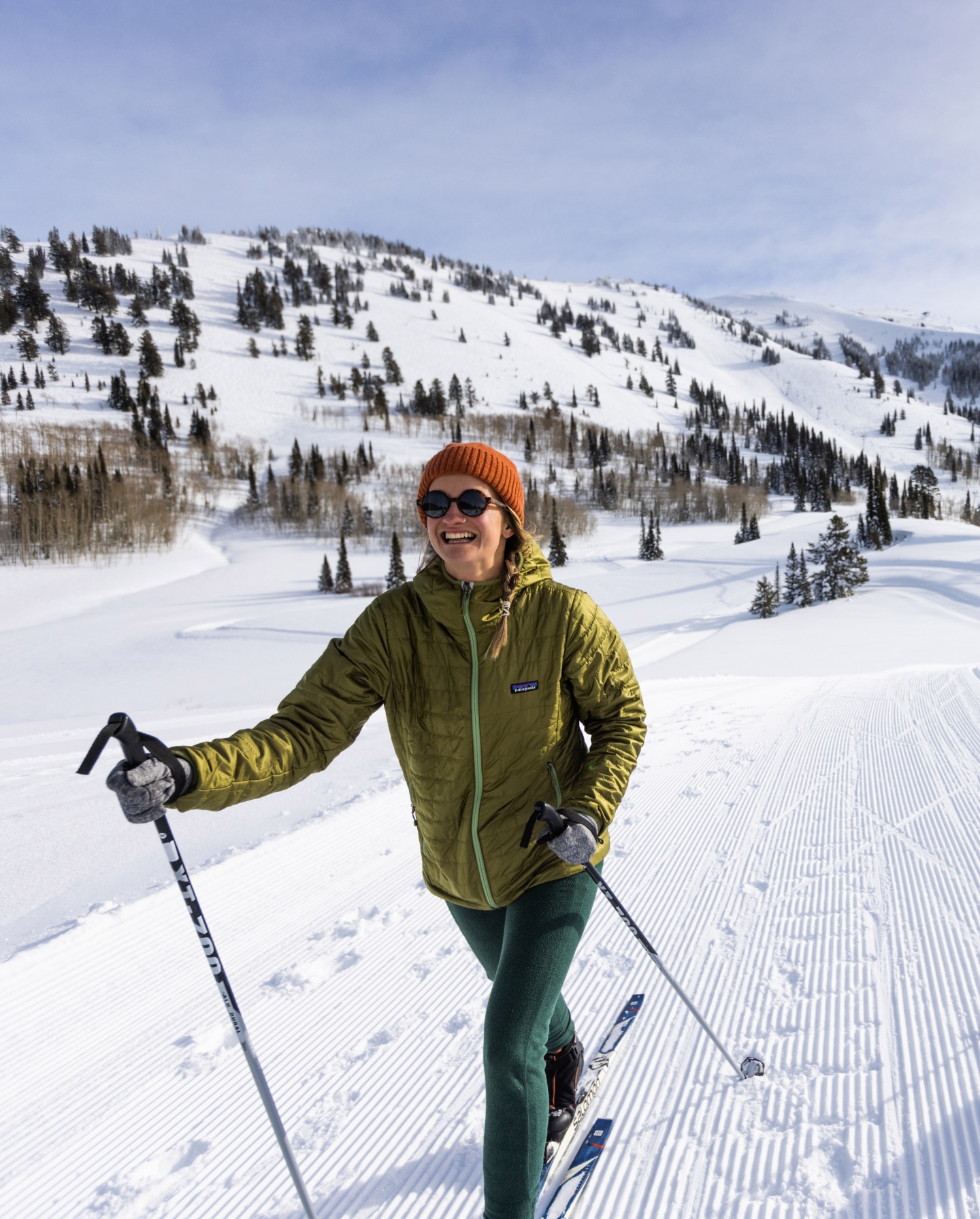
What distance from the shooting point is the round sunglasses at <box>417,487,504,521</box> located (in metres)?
1.84

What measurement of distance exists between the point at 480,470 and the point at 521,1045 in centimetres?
151

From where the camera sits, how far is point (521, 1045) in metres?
1.59

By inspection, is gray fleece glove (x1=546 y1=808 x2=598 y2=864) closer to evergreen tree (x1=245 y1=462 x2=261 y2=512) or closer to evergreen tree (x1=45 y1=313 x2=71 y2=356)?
evergreen tree (x1=245 y1=462 x2=261 y2=512)

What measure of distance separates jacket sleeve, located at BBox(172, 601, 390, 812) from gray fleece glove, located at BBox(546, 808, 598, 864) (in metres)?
0.58

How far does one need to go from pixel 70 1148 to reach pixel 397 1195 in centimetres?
119

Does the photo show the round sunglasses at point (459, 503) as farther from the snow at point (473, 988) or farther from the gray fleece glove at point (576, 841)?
the snow at point (473, 988)

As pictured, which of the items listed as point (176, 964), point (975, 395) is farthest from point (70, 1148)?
point (975, 395)

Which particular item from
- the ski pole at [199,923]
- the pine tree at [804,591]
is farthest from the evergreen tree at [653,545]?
the ski pole at [199,923]

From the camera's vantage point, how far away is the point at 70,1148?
2.29 metres

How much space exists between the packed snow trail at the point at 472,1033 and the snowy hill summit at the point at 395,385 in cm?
5431

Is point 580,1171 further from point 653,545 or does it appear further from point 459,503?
point 653,545

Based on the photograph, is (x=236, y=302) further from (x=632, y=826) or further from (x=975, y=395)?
(x=975, y=395)

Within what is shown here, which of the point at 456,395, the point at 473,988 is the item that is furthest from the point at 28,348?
the point at 473,988

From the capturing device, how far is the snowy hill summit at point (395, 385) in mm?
71938
